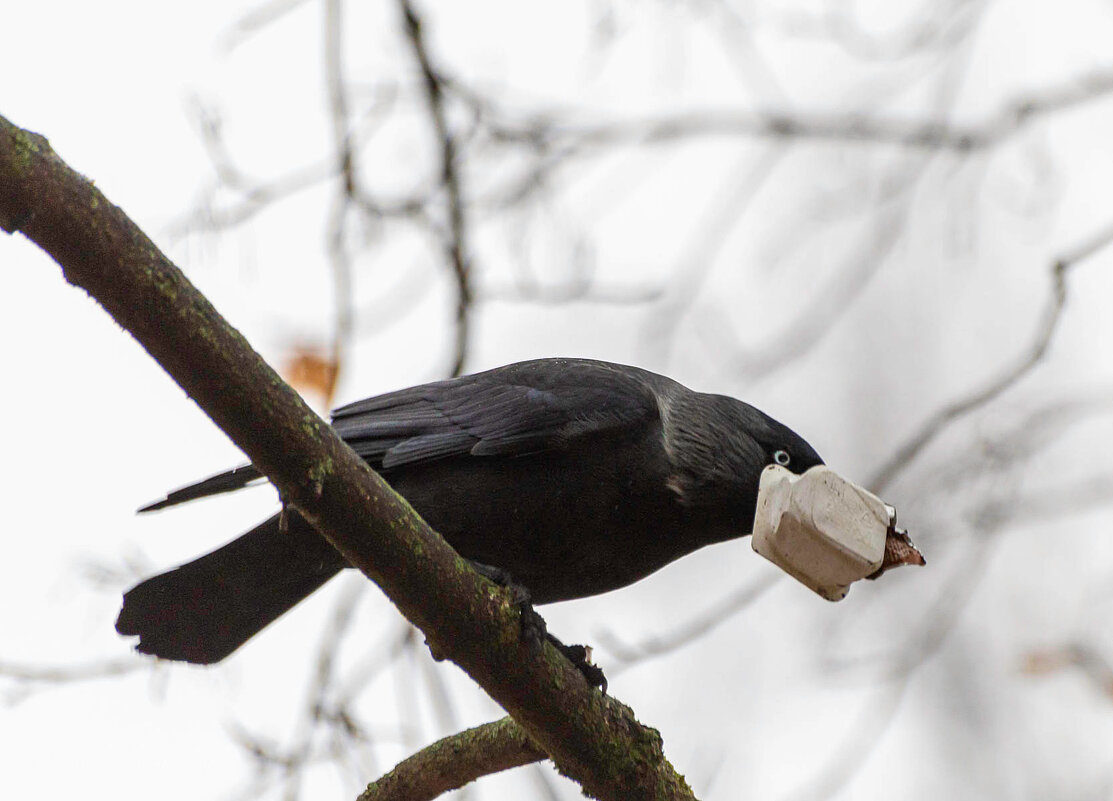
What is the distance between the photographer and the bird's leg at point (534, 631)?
292 cm

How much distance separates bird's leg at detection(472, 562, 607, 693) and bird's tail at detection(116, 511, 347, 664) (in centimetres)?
61

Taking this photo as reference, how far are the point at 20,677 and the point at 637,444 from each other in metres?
2.59

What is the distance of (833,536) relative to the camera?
9.93 ft

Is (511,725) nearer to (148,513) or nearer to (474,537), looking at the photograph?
(474,537)

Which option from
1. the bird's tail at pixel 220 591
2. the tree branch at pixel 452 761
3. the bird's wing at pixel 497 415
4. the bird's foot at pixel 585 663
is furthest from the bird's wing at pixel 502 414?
the tree branch at pixel 452 761

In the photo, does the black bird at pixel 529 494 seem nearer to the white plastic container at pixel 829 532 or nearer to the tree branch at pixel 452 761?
the tree branch at pixel 452 761

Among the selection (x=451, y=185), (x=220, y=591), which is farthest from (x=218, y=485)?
(x=451, y=185)

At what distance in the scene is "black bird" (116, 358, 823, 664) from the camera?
358 cm

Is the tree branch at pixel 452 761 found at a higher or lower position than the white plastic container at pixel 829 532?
lower

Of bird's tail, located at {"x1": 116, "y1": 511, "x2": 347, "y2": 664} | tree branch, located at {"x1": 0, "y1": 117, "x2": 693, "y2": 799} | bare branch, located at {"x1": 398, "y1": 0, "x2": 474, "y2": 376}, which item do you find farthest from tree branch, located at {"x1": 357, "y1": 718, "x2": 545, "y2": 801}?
bare branch, located at {"x1": 398, "y1": 0, "x2": 474, "y2": 376}

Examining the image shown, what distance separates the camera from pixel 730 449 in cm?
387

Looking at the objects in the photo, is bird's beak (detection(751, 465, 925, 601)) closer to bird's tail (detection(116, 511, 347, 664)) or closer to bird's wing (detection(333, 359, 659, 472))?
bird's wing (detection(333, 359, 659, 472))

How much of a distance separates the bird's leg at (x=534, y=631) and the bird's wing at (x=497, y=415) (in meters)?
0.41

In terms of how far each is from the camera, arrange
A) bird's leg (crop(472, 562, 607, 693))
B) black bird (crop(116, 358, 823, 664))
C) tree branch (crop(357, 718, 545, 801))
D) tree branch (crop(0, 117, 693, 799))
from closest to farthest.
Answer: tree branch (crop(0, 117, 693, 799)) → bird's leg (crop(472, 562, 607, 693)) → tree branch (crop(357, 718, 545, 801)) → black bird (crop(116, 358, 823, 664))
